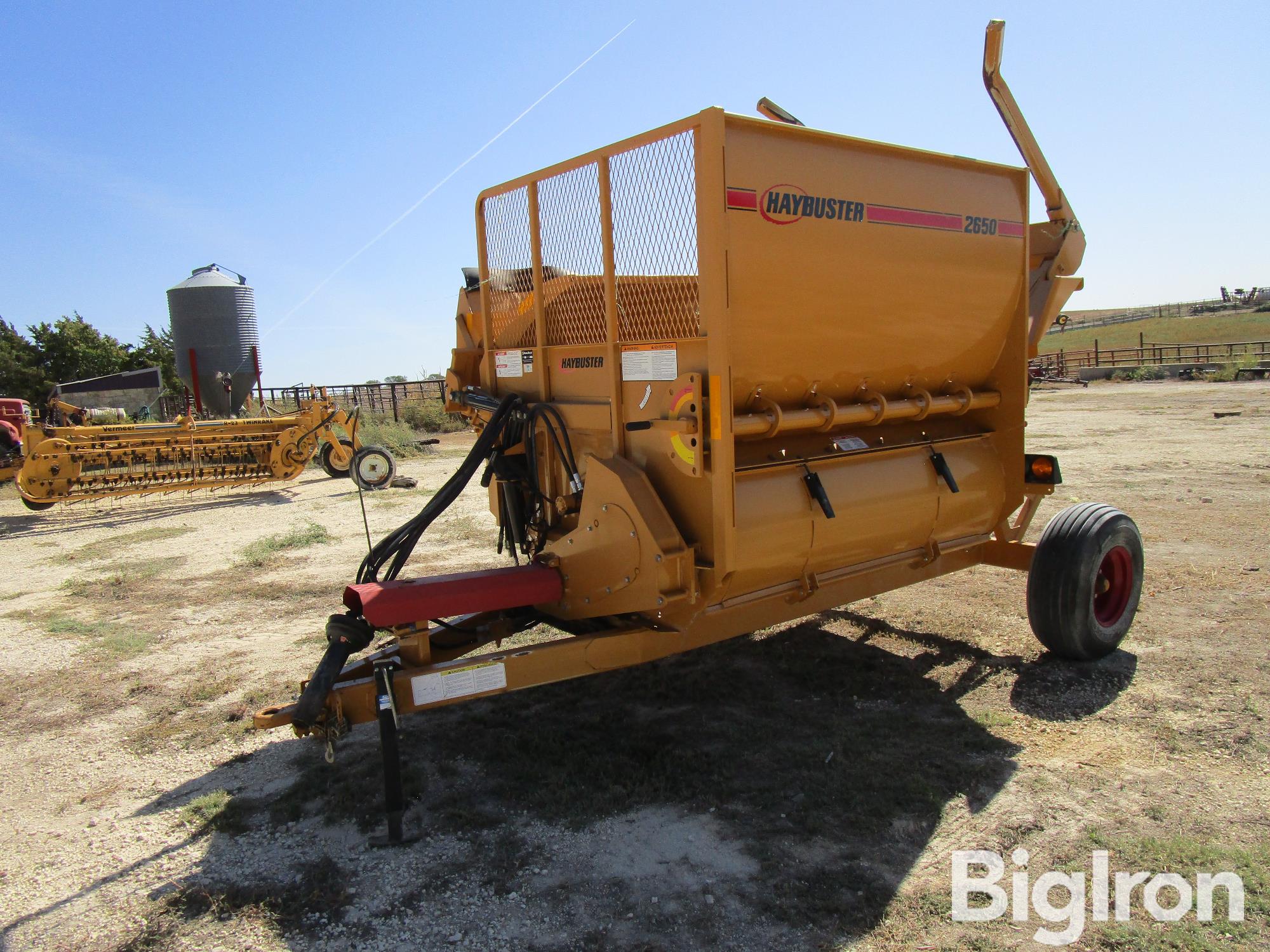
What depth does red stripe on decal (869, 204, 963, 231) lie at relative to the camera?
4.05 m

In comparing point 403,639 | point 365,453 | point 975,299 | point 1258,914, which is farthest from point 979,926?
point 365,453

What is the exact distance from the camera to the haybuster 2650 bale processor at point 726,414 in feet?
11.6

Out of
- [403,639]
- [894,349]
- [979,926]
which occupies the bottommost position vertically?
[979,926]

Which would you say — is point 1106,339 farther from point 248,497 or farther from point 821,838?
point 821,838

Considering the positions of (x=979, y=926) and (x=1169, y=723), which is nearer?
(x=979, y=926)

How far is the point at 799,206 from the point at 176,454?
11.6 meters

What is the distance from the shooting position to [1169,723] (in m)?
4.20

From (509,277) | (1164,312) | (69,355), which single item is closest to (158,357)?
(69,355)

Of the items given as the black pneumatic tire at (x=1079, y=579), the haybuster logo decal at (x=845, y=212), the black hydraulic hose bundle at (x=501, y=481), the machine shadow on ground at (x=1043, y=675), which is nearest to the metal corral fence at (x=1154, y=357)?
→ the black pneumatic tire at (x=1079, y=579)

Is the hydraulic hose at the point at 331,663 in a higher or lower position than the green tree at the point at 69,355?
lower

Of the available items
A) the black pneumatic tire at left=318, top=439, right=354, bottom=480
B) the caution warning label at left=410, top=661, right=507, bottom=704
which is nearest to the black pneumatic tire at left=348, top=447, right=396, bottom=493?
the black pneumatic tire at left=318, top=439, right=354, bottom=480

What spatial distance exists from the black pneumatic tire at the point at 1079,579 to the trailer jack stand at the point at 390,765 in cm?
359

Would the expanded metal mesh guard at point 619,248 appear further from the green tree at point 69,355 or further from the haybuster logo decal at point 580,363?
the green tree at point 69,355

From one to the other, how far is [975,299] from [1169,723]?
236cm
